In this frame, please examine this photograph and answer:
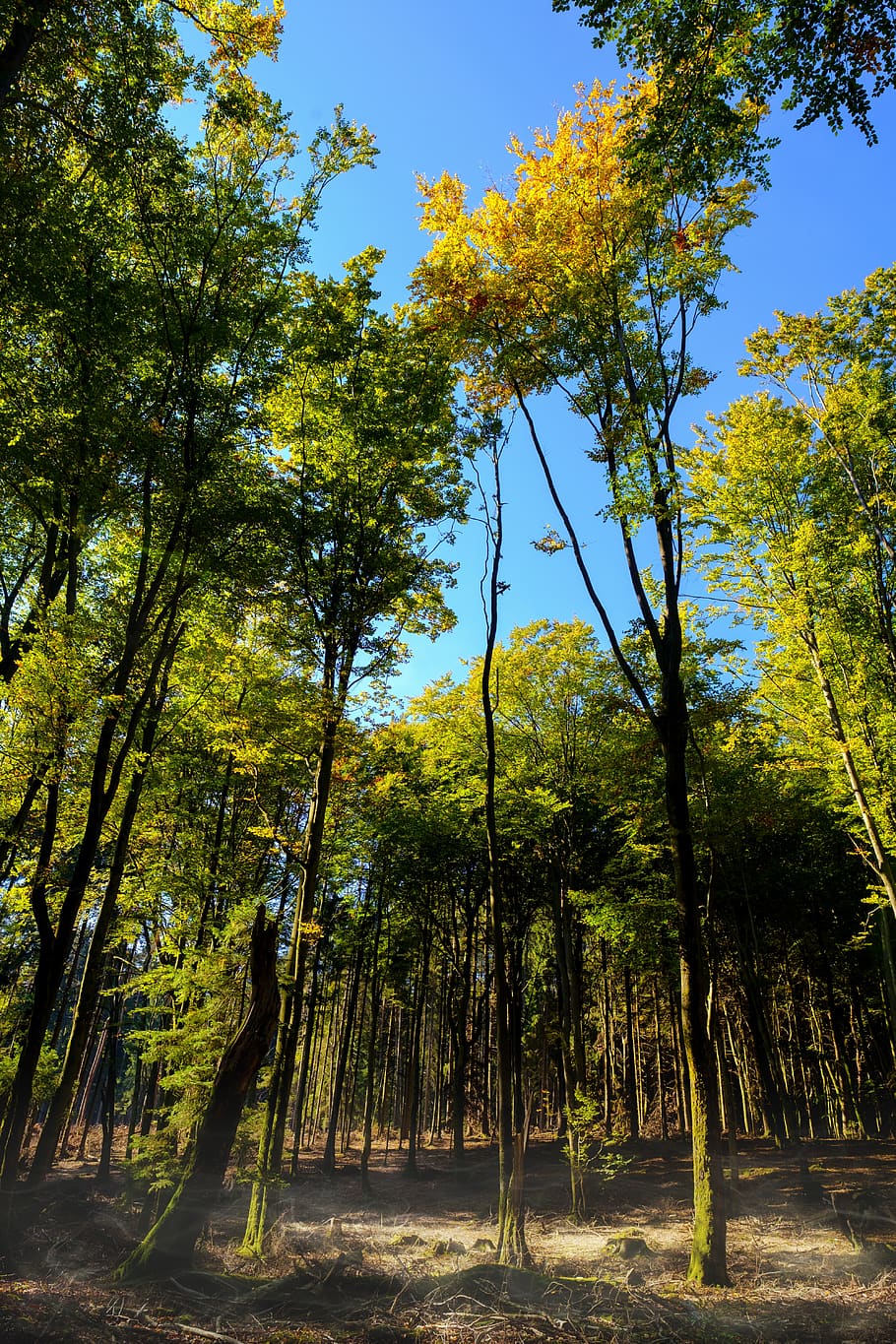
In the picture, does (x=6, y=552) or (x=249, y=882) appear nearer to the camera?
(x=6, y=552)

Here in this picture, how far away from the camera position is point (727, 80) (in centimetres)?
575

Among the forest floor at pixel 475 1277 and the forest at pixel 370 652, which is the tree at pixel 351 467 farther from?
the forest floor at pixel 475 1277

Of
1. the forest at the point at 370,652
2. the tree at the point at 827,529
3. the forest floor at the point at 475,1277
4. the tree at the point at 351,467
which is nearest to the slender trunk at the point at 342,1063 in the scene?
the forest at the point at 370,652

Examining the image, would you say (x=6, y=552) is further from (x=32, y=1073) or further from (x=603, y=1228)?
(x=603, y=1228)

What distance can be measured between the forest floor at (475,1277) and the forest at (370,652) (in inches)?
3.3

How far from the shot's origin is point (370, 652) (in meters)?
12.4

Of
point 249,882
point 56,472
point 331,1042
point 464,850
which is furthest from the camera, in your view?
point 331,1042

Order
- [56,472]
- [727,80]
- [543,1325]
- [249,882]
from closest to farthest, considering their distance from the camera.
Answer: [727,80] < [543,1325] < [56,472] < [249,882]

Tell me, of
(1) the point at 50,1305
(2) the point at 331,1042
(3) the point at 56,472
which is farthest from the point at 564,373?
(2) the point at 331,1042

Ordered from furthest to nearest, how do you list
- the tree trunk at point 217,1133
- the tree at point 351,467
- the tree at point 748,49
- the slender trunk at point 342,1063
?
the slender trunk at point 342,1063
the tree at point 351,467
the tree trunk at point 217,1133
the tree at point 748,49

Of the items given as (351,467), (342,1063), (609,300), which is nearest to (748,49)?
(609,300)

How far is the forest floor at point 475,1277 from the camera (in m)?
6.18

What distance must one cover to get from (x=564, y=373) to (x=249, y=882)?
1309 cm

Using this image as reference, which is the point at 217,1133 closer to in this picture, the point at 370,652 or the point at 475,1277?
the point at 475,1277
